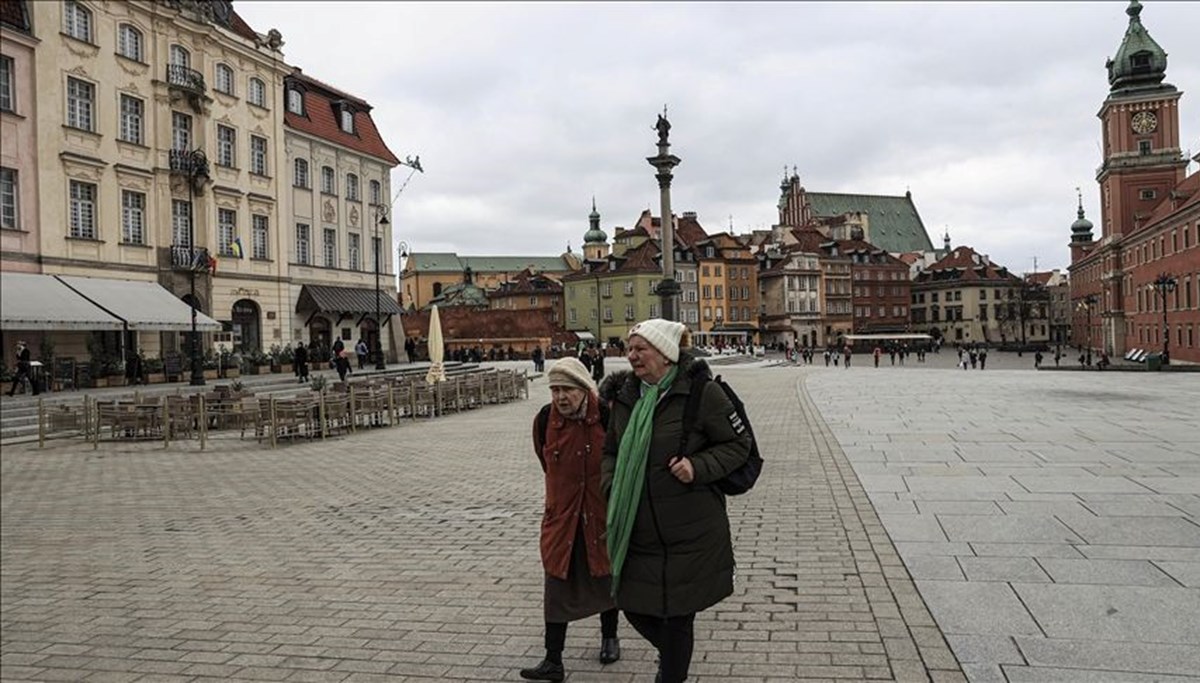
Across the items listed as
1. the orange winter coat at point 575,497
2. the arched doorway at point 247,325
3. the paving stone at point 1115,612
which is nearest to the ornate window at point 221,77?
the orange winter coat at point 575,497

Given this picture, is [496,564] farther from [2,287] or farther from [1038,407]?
[1038,407]

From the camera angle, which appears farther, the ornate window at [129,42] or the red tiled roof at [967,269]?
the red tiled roof at [967,269]

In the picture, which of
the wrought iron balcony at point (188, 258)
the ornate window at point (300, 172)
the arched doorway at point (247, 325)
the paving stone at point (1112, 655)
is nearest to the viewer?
the paving stone at point (1112, 655)

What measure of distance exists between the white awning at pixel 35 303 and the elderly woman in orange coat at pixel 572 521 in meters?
3.01

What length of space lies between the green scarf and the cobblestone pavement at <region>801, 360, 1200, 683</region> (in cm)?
214

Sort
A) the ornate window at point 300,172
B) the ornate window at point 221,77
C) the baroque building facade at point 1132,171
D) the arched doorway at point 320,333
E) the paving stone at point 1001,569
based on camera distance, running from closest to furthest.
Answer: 1. the paving stone at point 1001,569
2. the ornate window at point 221,77
3. the ornate window at point 300,172
4. the arched doorway at point 320,333
5. the baroque building facade at point 1132,171

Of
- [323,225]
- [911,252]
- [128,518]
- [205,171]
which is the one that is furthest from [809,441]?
[911,252]

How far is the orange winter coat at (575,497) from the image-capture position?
478 cm

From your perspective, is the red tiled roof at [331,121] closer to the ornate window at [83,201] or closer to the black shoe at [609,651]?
the ornate window at [83,201]

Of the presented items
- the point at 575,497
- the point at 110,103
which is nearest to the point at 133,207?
the point at 110,103

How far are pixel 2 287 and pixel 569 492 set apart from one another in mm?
3530

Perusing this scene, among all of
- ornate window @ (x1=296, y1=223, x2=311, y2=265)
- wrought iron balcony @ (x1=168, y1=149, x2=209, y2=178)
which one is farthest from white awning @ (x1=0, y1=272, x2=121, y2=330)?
ornate window @ (x1=296, y1=223, x2=311, y2=265)

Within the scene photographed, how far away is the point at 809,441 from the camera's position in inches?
624

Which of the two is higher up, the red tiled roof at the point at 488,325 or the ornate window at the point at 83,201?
the red tiled roof at the point at 488,325
